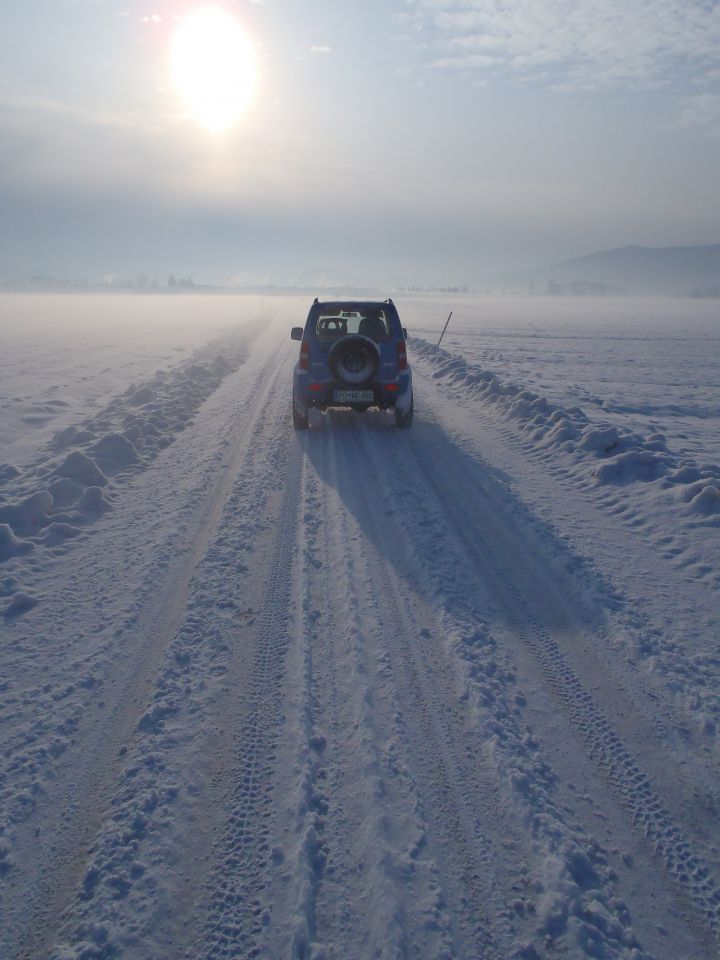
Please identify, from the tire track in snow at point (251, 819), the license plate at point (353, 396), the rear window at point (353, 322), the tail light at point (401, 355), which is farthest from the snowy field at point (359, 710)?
the rear window at point (353, 322)

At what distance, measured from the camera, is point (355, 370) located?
9227 mm

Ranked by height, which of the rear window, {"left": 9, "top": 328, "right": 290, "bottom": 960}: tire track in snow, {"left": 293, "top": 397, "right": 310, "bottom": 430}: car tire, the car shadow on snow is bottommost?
{"left": 9, "top": 328, "right": 290, "bottom": 960}: tire track in snow

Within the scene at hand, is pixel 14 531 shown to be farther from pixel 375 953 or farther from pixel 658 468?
pixel 658 468

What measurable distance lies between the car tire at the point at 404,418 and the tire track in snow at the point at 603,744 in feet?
13.4

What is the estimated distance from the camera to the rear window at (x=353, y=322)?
9859 mm

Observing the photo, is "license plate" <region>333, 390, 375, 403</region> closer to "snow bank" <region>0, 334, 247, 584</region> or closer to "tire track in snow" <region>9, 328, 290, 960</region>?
"snow bank" <region>0, 334, 247, 584</region>

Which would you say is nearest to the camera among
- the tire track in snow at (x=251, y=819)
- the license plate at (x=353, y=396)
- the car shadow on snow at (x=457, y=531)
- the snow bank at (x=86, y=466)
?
the tire track in snow at (x=251, y=819)

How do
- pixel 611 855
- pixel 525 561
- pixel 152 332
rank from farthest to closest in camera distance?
pixel 152 332 → pixel 525 561 → pixel 611 855

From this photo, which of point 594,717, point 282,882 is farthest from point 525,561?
point 282,882

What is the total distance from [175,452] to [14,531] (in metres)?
3.13

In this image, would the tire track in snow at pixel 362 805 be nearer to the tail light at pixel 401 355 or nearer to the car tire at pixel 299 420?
the car tire at pixel 299 420

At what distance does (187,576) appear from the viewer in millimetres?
4895

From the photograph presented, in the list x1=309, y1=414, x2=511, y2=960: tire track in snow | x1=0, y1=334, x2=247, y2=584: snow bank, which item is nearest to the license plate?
x1=0, y1=334, x2=247, y2=584: snow bank

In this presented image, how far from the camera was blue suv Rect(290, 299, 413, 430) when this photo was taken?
9.14 meters
